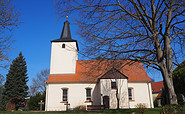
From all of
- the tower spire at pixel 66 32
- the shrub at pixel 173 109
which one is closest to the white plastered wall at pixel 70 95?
the tower spire at pixel 66 32

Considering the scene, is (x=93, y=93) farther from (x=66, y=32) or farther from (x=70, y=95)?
(x=66, y=32)

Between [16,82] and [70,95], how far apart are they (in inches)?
538

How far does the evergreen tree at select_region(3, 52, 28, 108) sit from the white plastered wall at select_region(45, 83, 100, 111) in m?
10.7

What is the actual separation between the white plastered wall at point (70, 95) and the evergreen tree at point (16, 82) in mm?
10710

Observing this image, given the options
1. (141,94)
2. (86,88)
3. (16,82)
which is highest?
(16,82)

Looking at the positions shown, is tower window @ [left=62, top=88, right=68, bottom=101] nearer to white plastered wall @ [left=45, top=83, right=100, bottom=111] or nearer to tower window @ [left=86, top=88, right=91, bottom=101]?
white plastered wall @ [left=45, top=83, right=100, bottom=111]

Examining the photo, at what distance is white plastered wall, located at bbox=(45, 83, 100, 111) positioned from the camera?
2119 cm

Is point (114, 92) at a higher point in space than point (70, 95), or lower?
higher

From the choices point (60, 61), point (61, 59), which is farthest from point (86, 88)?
point (61, 59)

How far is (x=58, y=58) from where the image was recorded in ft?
79.4

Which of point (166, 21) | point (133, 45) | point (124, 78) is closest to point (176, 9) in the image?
point (166, 21)

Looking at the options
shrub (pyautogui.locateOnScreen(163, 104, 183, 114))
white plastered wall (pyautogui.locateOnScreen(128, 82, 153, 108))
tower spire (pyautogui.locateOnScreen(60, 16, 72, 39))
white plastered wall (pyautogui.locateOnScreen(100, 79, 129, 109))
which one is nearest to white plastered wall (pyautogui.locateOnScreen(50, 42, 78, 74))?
tower spire (pyautogui.locateOnScreen(60, 16, 72, 39))

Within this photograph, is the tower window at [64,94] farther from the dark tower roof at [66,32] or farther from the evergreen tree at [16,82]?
the evergreen tree at [16,82]

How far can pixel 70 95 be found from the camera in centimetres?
2169
